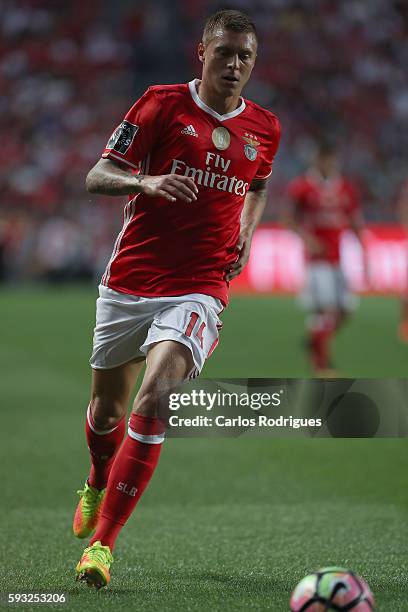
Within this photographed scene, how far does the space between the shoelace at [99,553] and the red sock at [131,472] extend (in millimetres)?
74

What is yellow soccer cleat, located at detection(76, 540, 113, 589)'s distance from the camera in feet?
12.9

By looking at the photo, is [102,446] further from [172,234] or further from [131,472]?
[172,234]

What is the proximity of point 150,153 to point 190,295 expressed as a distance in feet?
1.93

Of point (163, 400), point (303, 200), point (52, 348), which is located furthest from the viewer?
point (52, 348)

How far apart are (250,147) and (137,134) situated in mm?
530

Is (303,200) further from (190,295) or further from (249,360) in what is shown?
(190,295)

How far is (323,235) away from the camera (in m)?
11.5

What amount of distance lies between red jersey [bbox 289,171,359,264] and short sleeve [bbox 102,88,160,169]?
23.2 ft

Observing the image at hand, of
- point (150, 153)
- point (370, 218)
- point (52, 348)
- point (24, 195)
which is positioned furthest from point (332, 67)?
point (150, 153)

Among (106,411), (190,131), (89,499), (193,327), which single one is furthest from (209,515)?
(190,131)

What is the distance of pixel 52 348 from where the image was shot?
46.5 ft

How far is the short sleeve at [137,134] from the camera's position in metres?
4.24

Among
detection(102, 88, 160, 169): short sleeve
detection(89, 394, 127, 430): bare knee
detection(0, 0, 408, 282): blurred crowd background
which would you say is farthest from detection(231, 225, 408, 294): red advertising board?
detection(102, 88, 160, 169): short sleeve

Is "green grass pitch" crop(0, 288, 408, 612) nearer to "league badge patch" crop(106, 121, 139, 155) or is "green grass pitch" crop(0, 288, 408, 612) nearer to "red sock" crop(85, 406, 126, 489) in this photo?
"red sock" crop(85, 406, 126, 489)
